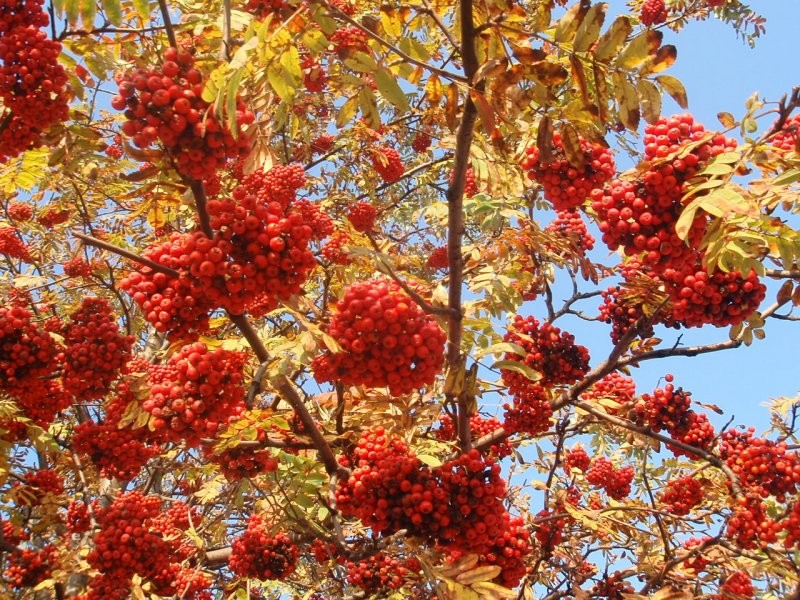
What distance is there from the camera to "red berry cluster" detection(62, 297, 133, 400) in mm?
4133

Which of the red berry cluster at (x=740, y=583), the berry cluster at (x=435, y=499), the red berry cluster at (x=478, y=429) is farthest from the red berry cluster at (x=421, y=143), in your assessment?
the red berry cluster at (x=740, y=583)

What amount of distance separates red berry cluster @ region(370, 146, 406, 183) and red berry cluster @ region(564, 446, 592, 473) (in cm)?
440

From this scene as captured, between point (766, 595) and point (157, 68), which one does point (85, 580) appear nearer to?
point (157, 68)

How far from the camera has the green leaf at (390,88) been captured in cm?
286

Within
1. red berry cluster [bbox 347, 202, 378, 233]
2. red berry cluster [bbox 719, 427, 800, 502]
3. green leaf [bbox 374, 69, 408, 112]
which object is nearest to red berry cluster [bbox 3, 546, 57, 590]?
red berry cluster [bbox 347, 202, 378, 233]

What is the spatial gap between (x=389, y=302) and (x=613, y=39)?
162 cm

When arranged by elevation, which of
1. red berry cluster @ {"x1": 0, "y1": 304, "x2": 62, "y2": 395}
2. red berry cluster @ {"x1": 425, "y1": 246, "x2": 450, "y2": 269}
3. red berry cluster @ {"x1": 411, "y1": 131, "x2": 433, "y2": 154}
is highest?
red berry cluster @ {"x1": 411, "y1": 131, "x2": 433, "y2": 154}

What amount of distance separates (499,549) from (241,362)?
206cm

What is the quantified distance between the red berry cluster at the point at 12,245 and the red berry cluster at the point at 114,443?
4.52 m

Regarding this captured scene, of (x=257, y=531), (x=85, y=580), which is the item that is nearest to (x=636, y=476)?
(x=257, y=531)

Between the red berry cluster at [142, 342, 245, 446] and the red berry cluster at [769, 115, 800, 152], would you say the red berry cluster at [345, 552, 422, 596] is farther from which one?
the red berry cluster at [769, 115, 800, 152]

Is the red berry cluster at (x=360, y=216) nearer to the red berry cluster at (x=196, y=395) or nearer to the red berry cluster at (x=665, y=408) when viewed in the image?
the red berry cluster at (x=665, y=408)

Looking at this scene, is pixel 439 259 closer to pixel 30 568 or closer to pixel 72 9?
pixel 72 9

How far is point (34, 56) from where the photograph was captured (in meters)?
3.54
